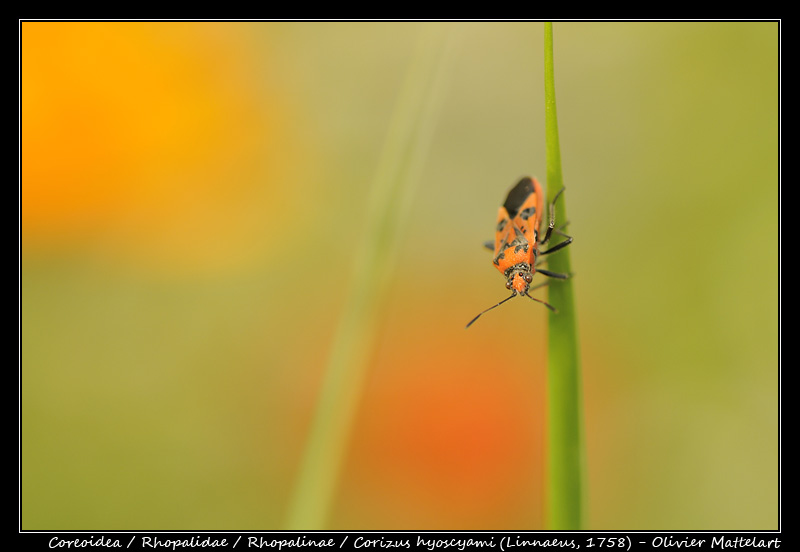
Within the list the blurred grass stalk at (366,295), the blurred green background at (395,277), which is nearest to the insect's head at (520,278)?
the blurred green background at (395,277)

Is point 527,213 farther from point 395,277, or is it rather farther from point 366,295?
point 366,295

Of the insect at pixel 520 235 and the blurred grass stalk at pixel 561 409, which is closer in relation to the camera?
the blurred grass stalk at pixel 561 409

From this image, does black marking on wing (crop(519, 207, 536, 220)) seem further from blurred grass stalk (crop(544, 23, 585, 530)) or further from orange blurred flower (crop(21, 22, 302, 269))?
orange blurred flower (crop(21, 22, 302, 269))

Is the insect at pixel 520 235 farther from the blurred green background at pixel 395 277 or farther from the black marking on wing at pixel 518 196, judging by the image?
the blurred green background at pixel 395 277

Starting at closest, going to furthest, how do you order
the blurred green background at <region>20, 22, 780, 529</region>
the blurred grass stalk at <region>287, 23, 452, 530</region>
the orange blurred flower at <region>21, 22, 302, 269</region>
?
the blurred grass stalk at <region>287, 23, 452, 530</region> → the blurred green background at <region>20, 22, 780, 529</region> → the orange blurred flower at <region>21, 22, 302, 269</region>

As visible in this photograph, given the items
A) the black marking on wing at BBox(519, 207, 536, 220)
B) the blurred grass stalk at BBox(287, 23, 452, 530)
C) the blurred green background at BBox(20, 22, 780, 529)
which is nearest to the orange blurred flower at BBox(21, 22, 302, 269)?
the blurred green background at BBox(20, 22, 780, 529)

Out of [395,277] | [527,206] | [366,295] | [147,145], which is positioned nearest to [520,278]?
[527,206]
